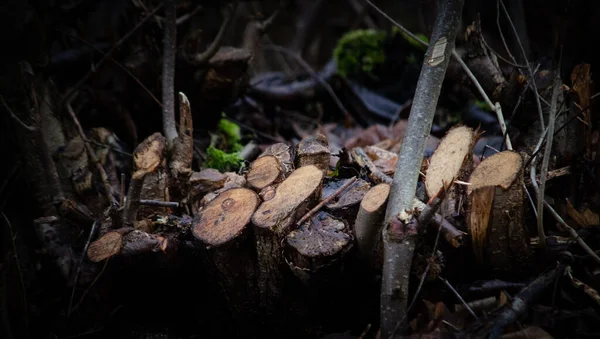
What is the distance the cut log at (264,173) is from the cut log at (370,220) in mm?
436

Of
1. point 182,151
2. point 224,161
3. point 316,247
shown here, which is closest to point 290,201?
point 316,247

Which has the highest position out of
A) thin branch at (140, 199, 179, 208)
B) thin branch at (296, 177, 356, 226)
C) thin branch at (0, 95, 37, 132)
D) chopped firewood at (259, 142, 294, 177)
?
thin branch at (0, 95, 37, 132)

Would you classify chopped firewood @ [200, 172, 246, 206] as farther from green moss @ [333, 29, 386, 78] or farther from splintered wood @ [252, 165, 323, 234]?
green moss @ [333, 29, 386, 78]

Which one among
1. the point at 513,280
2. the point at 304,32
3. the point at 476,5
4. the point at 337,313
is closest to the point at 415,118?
the point at 513,280

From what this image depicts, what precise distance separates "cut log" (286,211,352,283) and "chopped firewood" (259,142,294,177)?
1.35 ft

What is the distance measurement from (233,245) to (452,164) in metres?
0.96

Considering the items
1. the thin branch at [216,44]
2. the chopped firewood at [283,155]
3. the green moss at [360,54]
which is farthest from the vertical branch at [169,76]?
the green moss at [360,54]

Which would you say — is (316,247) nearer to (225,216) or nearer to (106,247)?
(225,216)

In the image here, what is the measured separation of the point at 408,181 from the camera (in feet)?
4.99

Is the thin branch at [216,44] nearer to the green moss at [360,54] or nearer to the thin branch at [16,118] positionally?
the thin branch at [16,118]

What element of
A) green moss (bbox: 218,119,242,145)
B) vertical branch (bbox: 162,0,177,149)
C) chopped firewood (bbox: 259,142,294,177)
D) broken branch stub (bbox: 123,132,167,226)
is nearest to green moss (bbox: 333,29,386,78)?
green moss (bbox: 218,119,242,145)

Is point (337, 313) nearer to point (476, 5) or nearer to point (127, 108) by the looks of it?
point (127, 108)

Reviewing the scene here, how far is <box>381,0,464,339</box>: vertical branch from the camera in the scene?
4.80ft

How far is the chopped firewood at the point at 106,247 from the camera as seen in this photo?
5.59ft
